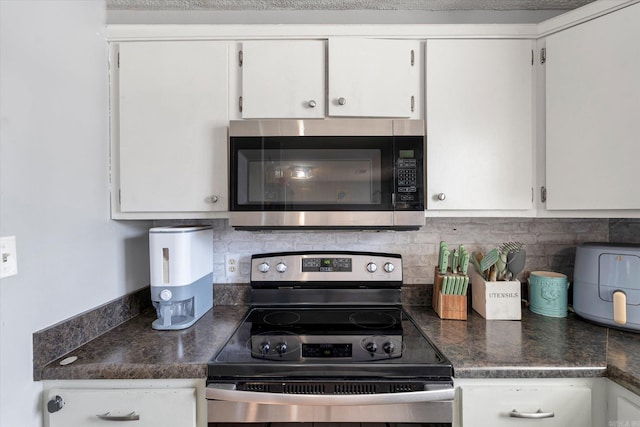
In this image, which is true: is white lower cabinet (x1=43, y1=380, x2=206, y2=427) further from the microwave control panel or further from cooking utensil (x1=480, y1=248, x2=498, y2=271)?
cooking utensil (x1=480, y1=248, x2=498, y2=271)

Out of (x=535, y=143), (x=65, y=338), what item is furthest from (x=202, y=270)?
(x=535, y=143)

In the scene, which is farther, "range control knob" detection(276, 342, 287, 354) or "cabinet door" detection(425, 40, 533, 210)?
"cabinet door" detection(425, 40, 533, 210)

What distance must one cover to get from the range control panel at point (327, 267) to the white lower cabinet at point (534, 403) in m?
0.63

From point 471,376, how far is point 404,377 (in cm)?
22

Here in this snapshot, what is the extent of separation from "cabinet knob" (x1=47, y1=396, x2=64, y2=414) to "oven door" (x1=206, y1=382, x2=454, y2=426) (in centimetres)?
51

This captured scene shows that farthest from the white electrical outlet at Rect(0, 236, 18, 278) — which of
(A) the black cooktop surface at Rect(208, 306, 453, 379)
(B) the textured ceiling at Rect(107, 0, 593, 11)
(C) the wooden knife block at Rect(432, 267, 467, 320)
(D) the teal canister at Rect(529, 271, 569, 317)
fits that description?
(D) the teal canister at Rect(529, 271, 569, 317)

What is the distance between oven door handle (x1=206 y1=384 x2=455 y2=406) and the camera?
0.93m

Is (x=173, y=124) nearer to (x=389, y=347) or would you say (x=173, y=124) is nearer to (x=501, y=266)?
(x=389, y=347)

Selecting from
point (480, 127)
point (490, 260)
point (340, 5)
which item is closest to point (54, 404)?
point (490, 260)

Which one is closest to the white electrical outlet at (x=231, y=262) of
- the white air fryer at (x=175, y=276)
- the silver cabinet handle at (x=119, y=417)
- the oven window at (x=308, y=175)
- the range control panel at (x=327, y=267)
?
A: the range control panel at (x=327, y=267)

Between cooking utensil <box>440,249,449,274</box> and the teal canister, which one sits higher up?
cooking utensil <box>440,249,449,274</box>

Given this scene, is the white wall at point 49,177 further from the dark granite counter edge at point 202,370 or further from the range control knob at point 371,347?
the range control knob at point 371,347

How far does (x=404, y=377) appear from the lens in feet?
3.16

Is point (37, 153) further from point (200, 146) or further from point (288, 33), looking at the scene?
point (288, 33)
